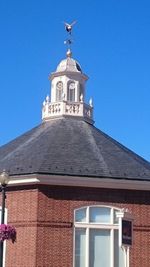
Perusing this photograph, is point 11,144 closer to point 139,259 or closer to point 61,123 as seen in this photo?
point 61,123

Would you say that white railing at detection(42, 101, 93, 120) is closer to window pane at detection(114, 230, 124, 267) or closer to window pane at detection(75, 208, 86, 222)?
window pane at detection(75, 208, 86, 222)

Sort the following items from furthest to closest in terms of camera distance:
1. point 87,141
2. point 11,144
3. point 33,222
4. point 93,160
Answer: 1. point 11,144
2. point 87,141
3. point 93,160
4. point 33,222

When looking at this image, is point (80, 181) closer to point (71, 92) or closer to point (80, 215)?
point (80, 215)

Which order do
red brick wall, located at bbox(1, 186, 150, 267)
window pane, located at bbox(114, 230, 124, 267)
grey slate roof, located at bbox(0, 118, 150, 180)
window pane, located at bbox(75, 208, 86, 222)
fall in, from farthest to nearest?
grey slate roof, located at bbox(0, 118, 150, 180) < window pane, located at bbox(114, 230, 124, 267) < window pane, located at bbox(75, 208, 86, 222) < red brick wall, located at bbox(1, 186, 150, 267)

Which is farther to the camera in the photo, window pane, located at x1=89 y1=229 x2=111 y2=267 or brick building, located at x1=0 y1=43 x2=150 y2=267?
window pane, located at x1=89 y1=229 x2=111 y2=267

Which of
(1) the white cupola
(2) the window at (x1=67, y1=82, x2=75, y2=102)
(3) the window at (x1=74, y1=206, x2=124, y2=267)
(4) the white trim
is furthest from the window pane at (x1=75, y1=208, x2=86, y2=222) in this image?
(2) the window at (x1=67, y1=82, x2=75, y2=102)

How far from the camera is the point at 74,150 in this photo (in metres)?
27.8

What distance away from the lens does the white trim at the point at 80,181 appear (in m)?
25.5

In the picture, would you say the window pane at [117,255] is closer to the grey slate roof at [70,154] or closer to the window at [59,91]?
the grey slate roof at [70,154]

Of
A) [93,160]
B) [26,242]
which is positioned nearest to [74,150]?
[93,160]

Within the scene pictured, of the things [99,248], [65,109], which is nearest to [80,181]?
[99,248]

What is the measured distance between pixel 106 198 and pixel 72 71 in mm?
9476

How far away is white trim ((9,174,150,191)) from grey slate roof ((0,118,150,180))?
0.21 m

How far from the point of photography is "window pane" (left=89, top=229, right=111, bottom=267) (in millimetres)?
25594
